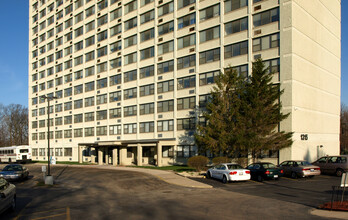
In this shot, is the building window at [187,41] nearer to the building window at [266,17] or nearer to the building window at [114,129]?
the building window at [266,17]

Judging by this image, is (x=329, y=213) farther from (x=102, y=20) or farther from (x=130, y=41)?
(x=102, y=20)

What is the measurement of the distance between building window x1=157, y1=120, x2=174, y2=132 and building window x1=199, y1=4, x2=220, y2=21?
14765 millimetres

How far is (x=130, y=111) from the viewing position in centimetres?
4972

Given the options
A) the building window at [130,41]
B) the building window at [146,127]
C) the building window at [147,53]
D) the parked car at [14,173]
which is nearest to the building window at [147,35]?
the building window at [130,41]

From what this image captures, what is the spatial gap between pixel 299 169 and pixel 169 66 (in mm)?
24520

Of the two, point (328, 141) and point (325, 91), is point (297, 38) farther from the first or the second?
point (328, 141)

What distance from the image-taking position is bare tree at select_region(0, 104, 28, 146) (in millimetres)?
102188

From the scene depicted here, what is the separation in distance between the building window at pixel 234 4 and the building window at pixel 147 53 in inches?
533

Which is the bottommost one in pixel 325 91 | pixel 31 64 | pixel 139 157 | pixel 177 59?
pixel 139 157

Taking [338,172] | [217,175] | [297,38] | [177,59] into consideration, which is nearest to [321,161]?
[338,172]

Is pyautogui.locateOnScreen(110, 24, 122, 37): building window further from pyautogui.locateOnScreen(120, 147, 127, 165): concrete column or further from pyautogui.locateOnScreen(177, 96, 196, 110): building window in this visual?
pyautogui.locateOnScreen(120, 147, 127, 165): concrete column

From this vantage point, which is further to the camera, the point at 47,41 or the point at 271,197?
the point at 47,41

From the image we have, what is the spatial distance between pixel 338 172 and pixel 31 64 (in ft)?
231

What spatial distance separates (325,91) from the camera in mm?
38531
